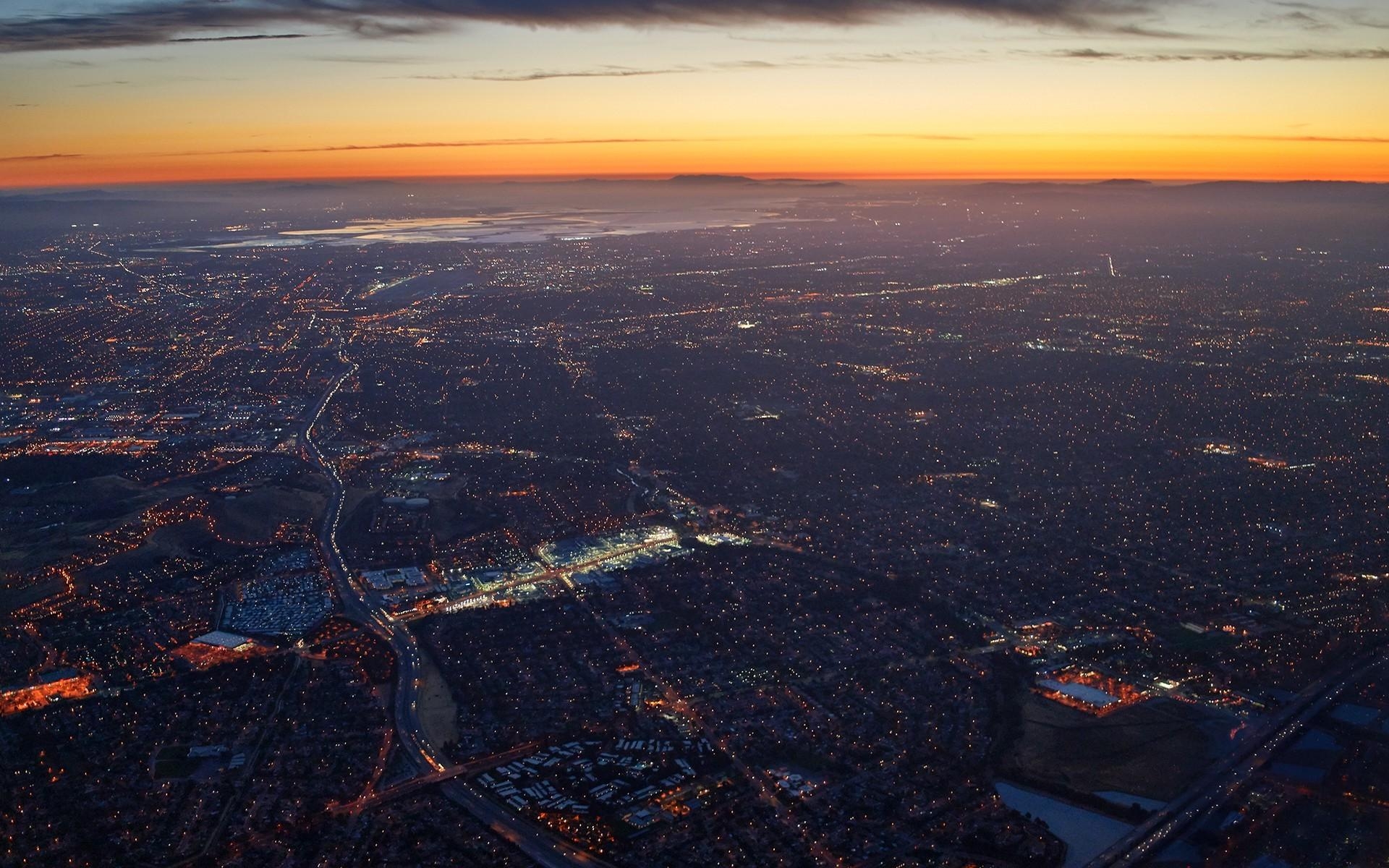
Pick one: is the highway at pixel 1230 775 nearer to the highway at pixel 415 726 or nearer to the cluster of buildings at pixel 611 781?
the cluster of buildings at pixel 611 781

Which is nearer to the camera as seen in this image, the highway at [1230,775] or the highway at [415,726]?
the highway at [1230,775]

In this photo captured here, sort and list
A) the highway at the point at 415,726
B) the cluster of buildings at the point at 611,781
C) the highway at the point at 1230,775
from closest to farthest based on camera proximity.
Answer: the highway at the point at 1230,775
the highway at the point at 415,726
the cluster of buildings at the point at 611,781

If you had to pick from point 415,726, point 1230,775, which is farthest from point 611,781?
point 1230,775

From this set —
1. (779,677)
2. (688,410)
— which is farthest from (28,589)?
(688,410)

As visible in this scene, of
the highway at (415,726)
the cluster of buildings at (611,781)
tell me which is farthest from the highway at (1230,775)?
the highway at (415,726)

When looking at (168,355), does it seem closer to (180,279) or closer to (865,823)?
(180,279)

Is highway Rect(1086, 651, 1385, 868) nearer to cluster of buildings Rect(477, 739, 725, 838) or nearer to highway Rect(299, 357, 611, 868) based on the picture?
cluster of buildings Rect(477, 739, 725, 838)

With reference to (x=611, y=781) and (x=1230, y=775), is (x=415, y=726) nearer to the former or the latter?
(x=611, y=781)
